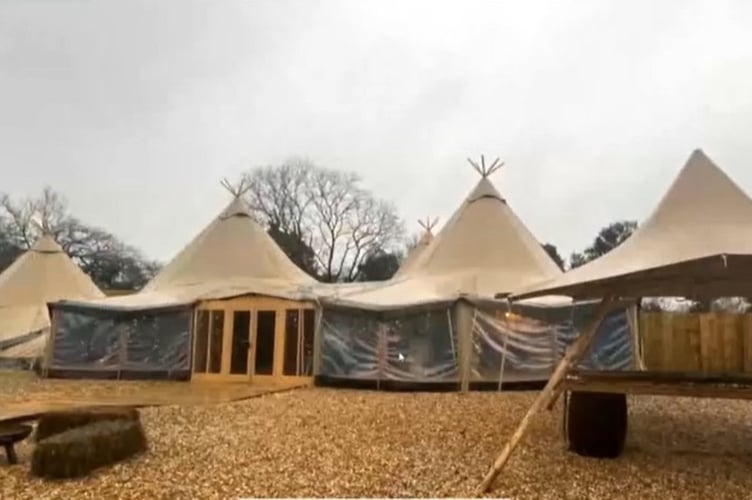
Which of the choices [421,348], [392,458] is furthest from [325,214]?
[392,458]

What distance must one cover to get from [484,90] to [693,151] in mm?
7002

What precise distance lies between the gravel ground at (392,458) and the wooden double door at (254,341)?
3.83 meters

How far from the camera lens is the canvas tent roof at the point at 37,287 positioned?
1662 cm

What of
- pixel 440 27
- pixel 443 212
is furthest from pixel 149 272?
pixel 440 27

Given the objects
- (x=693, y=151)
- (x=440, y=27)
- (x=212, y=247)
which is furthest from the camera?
(x=212, y=247)

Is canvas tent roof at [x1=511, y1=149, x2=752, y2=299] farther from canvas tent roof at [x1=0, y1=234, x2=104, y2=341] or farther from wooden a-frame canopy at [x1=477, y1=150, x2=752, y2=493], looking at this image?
canvas tent roof at [x1=0, y1=234, x2=104, y2=341]

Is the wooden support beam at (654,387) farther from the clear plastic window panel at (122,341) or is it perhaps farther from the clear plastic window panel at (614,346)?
the clear plastic window panel at (122,341)

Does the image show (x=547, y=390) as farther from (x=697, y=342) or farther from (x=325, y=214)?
(x=325, y=214)

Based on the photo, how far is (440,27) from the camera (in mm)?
9688

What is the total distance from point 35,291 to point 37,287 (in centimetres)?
12

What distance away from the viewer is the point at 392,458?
5.55m

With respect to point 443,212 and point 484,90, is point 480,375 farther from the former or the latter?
point 443,212

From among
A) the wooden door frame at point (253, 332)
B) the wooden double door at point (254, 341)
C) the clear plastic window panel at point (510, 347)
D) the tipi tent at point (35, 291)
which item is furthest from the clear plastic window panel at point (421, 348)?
the tipi tent at point (35, 291)

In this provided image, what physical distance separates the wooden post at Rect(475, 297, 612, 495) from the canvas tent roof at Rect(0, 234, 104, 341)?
14679 millimetres
